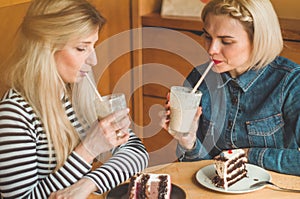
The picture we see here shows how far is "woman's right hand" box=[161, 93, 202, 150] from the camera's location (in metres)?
1.88

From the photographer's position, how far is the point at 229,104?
217cm

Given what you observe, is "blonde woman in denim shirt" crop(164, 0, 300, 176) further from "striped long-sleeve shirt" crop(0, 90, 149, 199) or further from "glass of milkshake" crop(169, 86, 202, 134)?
"striped long-sleeve shirt" crop(0, 90, 149, 199)

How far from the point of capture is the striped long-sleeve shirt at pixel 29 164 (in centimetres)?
167

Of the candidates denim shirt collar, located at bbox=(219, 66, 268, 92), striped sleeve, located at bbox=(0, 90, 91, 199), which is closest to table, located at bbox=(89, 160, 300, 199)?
striped sleeve, located at bbox=(0, 90, 91, 199)

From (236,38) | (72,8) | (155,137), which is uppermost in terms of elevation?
(72,8)

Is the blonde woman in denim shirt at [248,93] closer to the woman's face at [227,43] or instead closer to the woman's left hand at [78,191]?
the woman's face at [227,43]

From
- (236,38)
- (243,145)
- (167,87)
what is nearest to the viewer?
(236,38)

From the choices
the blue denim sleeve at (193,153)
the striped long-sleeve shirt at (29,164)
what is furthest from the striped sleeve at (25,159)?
the blue denim sleeve at (193,153)

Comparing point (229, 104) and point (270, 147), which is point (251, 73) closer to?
point (229, 104)

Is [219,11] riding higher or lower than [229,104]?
higher

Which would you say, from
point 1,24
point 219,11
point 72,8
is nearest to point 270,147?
point 219,11

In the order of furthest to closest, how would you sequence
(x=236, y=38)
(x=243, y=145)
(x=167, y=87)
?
(x=167, y=87), (x=243, y=145), (x=236, y=38)

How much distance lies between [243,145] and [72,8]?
33.2 inches

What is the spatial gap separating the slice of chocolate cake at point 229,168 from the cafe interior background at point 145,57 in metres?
1.44
